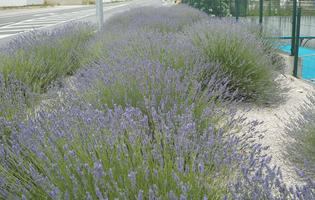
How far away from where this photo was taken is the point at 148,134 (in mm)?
2750

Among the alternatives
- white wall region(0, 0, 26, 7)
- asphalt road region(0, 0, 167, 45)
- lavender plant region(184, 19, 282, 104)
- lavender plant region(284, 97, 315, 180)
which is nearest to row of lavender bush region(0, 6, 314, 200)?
lavender plant region(184, 19, 282, 104)

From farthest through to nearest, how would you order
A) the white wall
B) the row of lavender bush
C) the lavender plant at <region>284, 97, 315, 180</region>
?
the white wall, the lavender plant at <region>284, 97, 315, 180</region>, the row of lavender bush

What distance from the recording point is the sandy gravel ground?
8.92 feet

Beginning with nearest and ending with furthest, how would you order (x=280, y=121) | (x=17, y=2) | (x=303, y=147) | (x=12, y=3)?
(x=303, y=147)
(x=280, y=121)
(x=12, y=3)
(x=17, y=2)

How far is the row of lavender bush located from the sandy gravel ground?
0.66 feet

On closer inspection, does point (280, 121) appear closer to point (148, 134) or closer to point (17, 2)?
point (148, 134)

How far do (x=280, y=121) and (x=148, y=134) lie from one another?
69.6 inches

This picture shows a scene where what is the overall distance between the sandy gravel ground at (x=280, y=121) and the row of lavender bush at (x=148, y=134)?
20 centimetres

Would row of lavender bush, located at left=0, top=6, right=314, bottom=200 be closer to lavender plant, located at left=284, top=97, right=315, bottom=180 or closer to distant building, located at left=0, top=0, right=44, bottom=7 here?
lavender plant, located at left=284, top=97, right=315, bottom=180

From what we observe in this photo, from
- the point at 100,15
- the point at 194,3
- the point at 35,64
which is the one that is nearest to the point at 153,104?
the point at 35,64

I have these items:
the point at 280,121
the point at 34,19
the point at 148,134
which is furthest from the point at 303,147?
the point at 34,19

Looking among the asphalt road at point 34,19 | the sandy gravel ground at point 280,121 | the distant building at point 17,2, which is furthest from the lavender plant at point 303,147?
the distant building at point 17,2

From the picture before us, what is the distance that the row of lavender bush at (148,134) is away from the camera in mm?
1654

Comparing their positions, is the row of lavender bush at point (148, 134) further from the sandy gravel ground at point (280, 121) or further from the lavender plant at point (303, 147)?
the lavender plant at point (303, 147)
